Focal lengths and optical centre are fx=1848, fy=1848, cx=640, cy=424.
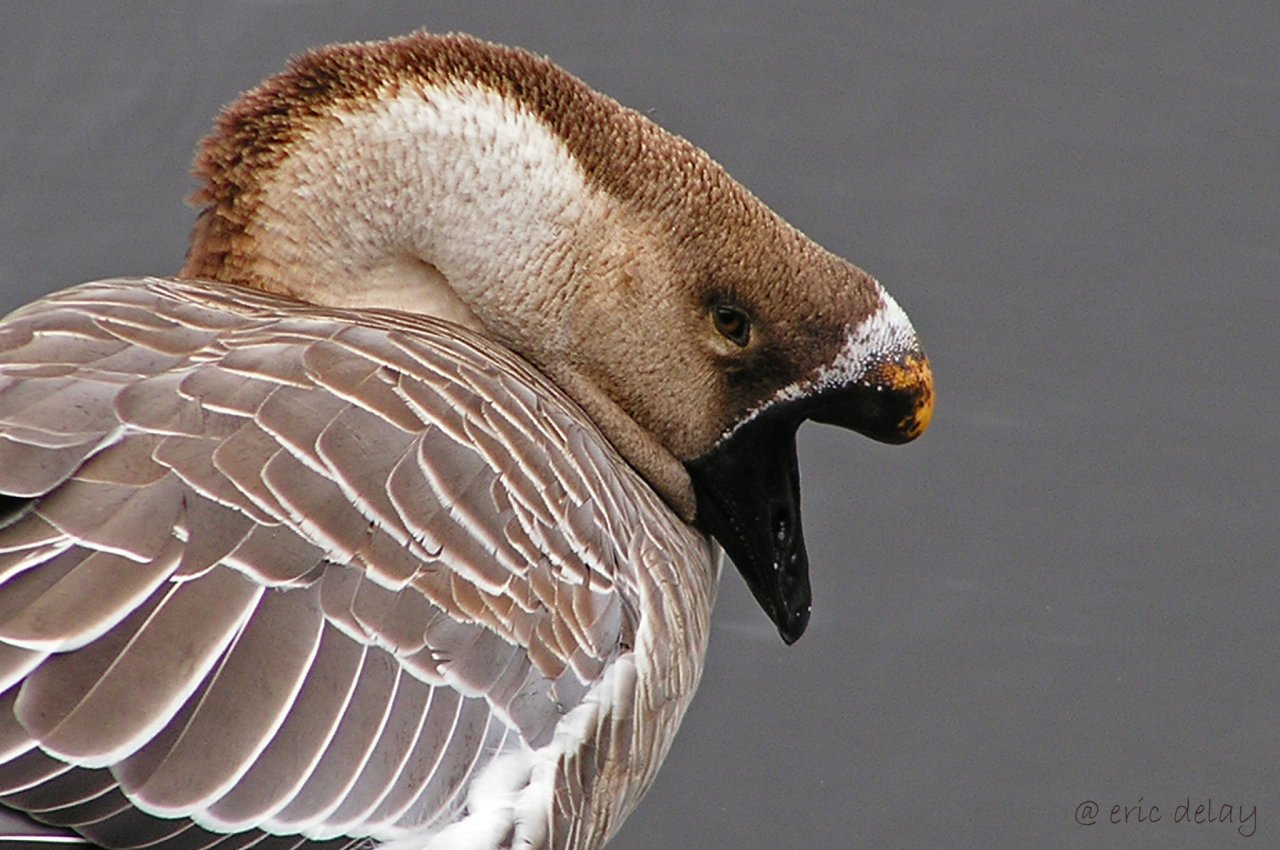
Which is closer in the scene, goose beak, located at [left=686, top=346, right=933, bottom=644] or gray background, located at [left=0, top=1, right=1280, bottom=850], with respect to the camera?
goose beak, located at [left=686, top=346, right=933, bottom=644]

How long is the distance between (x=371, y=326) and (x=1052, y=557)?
2479 millimetres

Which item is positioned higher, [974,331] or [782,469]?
[782,469]

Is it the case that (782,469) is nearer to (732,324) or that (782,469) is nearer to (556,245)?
(732,324)

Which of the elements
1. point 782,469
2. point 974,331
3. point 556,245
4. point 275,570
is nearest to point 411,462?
point 275,570

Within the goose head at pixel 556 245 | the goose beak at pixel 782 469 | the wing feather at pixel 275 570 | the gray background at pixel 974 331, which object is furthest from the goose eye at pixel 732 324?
the gray background at pixel 974 331

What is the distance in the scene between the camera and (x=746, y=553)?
4074mm

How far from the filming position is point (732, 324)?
12.1ft

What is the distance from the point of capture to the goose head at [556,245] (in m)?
3.44

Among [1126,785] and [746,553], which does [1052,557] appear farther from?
[746,553]

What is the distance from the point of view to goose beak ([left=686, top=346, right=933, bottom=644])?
362 centimetres

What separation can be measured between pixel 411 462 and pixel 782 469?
112 centimetres

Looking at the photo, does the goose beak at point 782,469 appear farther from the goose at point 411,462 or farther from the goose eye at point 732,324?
the goose eye at point 732,324

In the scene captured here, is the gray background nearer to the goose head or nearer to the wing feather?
the goose head

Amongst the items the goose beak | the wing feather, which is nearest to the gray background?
the goose beak
